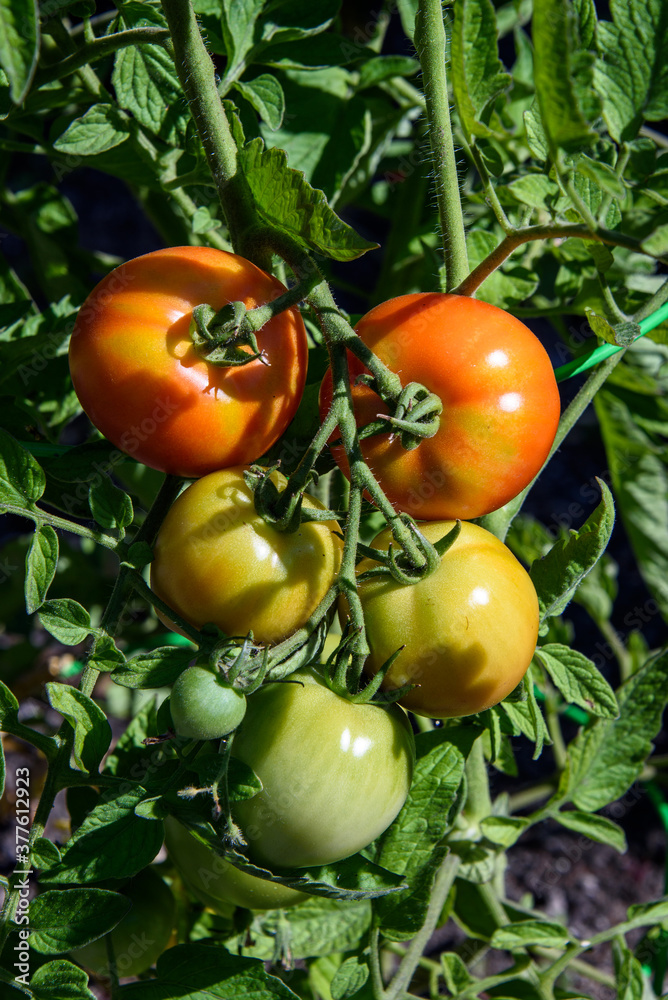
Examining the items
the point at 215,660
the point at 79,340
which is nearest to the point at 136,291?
the point at 79,340

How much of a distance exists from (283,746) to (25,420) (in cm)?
40

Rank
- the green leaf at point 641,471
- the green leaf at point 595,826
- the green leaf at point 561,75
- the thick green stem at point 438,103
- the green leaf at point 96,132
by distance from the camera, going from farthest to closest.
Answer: the green leaf at point 641,471 → the green leaf at point 595,826 → the green leaf at point 96,132 → the thick green stem at point 438,103 → the green leaf at point 561,75

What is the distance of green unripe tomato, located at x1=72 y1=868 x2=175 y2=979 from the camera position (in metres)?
0.69

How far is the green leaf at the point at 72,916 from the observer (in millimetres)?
525

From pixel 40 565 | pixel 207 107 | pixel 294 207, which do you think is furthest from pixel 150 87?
pixel 40 565

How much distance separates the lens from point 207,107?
53 cm

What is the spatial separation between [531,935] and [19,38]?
0.77 m

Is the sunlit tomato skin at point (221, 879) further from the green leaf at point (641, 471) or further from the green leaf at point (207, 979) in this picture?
the green leaf at point (641, 471)

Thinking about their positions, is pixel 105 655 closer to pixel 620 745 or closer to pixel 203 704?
pixel 203 704

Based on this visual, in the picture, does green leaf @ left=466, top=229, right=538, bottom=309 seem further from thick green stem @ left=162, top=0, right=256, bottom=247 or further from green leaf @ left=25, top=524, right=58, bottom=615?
green leaf @ left=25, top=524, right=58, bottom=615

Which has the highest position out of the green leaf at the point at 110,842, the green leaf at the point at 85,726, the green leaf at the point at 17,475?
the green leaf at the point at 17,475

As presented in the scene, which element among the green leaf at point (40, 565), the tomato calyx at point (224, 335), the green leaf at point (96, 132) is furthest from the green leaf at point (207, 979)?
the green leaf at point (96, 132)

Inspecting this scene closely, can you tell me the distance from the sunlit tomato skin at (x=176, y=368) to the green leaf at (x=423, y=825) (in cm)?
28

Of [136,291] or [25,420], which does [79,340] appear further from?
[25,420]
